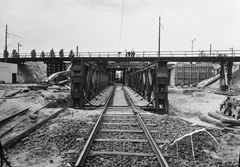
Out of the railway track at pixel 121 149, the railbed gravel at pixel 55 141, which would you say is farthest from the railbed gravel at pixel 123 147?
the railbed gravel at pixel 55 141

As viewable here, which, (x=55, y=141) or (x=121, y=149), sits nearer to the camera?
(x=121, y=149)

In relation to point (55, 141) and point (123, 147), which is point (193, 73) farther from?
point (55, 141)

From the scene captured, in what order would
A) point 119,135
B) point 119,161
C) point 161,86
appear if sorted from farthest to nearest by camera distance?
point 161,86
point 119,135
point 119,161

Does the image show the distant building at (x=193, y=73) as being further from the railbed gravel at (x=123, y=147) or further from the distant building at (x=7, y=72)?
the railbed gravel at (x=123, y=147)

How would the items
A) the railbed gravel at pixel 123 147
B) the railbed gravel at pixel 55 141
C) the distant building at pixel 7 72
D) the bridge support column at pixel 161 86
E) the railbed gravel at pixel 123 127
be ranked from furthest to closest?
1. the distant building at pixel 7 72
2. the bridge support column at pixel 161 86
3. the railbed gravel at pixel 123 127
4. the railbed gravel at pixel 123 147
5. the railbed gravel at pixel 55 141

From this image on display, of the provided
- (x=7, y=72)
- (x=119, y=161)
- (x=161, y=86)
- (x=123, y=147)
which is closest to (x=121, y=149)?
(x=123, y=147)

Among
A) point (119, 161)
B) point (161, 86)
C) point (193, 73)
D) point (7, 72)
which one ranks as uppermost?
point (193, 73)

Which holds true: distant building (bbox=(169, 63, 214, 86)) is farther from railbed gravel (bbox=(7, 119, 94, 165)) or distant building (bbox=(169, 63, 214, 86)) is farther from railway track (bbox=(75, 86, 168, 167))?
railbed gravel (bbox=(7, 119, 94, 165))

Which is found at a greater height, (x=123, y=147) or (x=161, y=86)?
(x=161, y=86)

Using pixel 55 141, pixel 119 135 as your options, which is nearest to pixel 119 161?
pixel 119 135

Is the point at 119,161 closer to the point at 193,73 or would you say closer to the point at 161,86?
the point at 161,86

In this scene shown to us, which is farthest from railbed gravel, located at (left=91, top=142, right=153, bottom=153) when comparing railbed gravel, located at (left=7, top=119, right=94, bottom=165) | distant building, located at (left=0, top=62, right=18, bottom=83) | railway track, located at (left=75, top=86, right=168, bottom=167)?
distant building, located at (left=0, top=62, right=18, bottom=83)

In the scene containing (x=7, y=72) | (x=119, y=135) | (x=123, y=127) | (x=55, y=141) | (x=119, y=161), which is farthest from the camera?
(x=7, y=72)

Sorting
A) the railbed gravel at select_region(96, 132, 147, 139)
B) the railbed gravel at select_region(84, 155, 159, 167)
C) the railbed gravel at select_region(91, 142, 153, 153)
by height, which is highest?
the railbed gravel at select_region(96, 132, 147, 139)
